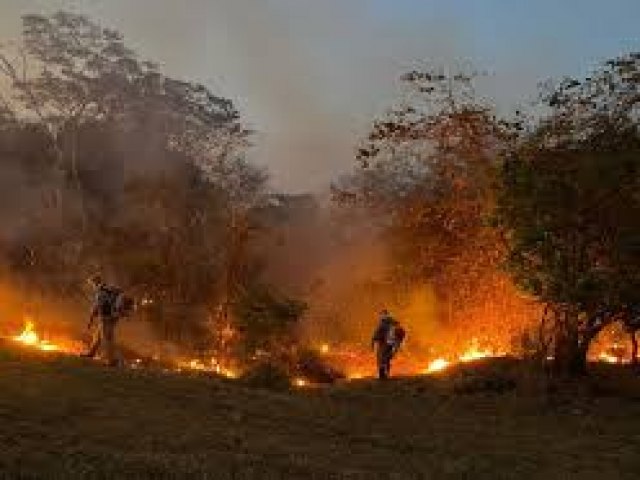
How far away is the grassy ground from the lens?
64.5ft

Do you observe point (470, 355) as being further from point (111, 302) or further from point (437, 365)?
point (111, 302)

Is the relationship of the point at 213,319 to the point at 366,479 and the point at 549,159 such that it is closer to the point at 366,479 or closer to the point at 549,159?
the point at 549,159

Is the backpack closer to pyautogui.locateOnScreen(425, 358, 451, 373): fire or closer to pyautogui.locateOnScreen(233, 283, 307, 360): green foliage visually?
pyautogui.locateOnScreen(233, 283, 307, 360): green foliage

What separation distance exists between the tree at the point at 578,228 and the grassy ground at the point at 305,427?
8.14ft

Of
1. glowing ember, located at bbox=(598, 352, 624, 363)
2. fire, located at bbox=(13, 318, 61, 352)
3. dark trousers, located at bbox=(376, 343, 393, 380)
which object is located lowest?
dark trousers, located at bbox=(376, 343, 393, 380)

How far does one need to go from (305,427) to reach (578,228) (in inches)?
616

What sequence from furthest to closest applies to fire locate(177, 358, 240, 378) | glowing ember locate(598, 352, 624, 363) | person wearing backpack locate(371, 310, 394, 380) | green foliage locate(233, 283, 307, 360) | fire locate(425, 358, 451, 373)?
glowing ember locate(598, 352, 624, 363) < green foliage locate(233, 283, 307, 360) < fire locate(177, 358, 240, 378) < fire locate(425, 358, 451, 373) < person wearing backpack locate(371, 310, 394, 380)

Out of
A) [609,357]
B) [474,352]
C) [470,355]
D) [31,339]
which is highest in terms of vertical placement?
[31,339]

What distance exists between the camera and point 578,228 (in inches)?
1555

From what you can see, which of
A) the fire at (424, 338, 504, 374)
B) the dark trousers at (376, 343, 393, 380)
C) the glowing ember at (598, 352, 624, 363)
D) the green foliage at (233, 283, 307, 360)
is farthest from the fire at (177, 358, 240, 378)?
the glowing ember at (598, 352, 624, 363)

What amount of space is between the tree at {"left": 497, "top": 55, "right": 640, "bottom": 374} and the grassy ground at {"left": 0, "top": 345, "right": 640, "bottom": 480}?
248cm

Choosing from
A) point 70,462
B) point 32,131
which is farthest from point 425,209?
point 70,462

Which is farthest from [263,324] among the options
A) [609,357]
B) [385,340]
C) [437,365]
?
[609,357]

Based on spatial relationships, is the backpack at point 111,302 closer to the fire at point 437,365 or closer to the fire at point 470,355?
the fire at point 437,365
